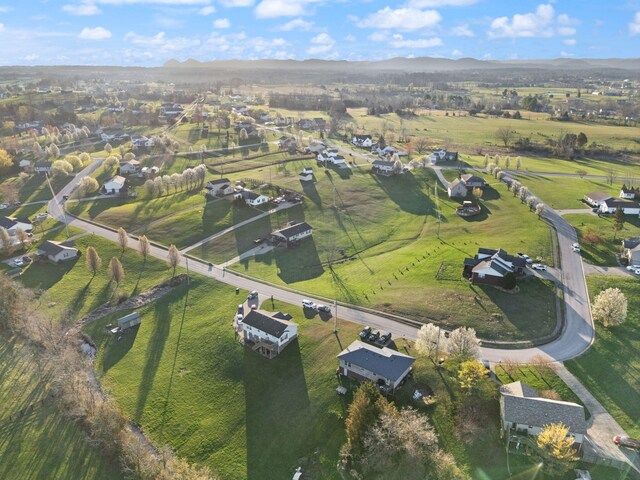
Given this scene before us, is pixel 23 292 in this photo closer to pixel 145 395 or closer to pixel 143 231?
pixel 143 231

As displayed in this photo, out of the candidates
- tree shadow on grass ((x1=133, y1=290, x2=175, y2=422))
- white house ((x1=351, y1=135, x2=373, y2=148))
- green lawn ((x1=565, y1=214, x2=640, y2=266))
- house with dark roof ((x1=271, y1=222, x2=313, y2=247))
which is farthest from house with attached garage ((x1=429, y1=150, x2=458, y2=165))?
tree shadow on grass ((x1=133, y1=290, x2=175, y2=422))

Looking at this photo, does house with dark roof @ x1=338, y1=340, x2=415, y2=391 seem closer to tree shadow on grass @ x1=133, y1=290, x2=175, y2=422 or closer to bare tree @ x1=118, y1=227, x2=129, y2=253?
tree shadow on grass @ x1=133, y1=290, x2=175, y2=422

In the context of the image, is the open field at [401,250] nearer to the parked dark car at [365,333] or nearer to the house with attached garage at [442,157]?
the parked dark car at [365,333]

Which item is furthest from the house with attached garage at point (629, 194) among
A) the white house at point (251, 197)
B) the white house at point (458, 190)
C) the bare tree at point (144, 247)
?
the bare tree at point (144, 247)

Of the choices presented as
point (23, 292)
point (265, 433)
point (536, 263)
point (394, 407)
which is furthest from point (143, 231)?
point (536, 263)

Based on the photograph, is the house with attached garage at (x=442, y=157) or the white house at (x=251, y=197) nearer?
the white house at (x=251, y=197)
